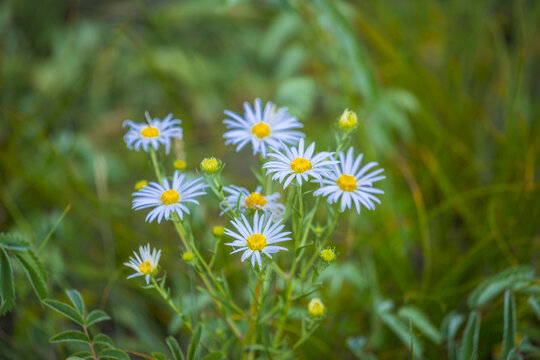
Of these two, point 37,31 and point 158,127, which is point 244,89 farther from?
point 158,127

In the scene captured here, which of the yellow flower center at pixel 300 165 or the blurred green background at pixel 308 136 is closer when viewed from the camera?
the yellow flower center at pixel 300 165

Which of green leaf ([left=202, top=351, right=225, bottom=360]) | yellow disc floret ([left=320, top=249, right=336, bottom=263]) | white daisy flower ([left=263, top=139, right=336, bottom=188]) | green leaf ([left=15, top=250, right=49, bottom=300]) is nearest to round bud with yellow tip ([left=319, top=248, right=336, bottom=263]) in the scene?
yellow disc floret ([left=320, top=249, right=336, bottom=263])

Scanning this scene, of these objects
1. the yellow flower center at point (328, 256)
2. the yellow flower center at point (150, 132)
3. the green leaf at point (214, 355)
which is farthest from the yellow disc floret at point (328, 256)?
the yellow flower center at point (150, 132)

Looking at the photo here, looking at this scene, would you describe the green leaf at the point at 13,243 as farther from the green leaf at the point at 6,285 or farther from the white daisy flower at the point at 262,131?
the white daisy flower at the point at 262,131

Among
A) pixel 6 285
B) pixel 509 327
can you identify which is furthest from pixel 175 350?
pixel 509 327

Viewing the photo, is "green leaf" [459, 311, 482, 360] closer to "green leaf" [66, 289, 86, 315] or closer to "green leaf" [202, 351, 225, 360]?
"green leaf" [202, 351, 225, 360]

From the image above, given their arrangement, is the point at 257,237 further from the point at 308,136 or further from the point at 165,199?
the point at 308,136
